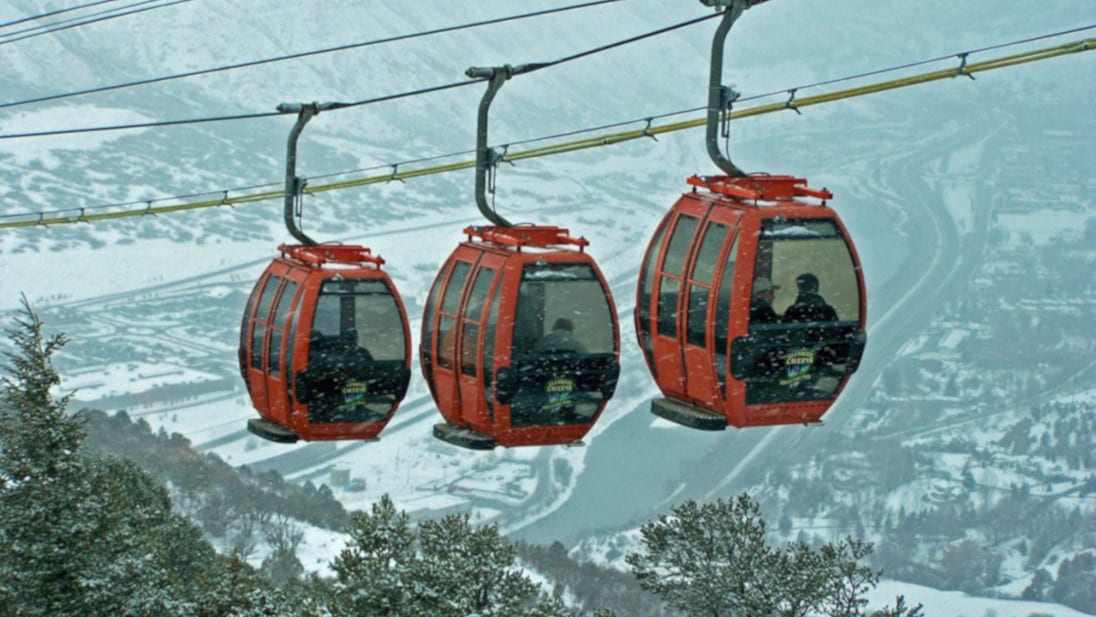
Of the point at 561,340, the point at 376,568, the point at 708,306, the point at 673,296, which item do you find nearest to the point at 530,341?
the point at 561,340

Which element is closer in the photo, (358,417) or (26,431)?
(358,417)

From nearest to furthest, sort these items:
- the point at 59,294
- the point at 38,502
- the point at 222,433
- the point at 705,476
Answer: the point at 38,502
the point at 222,433
the point at 705,476
the point at 59,294

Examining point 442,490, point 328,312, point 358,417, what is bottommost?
point 442,490

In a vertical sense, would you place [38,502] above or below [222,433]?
above

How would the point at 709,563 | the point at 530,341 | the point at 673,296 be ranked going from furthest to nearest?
1. the point at 709,563
2. the point at 530,341
3. the point at 673,296

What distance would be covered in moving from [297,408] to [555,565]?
8377 cm

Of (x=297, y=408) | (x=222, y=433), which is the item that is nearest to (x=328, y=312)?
(x=297, y=408)

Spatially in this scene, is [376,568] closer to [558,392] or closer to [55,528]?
[55,528]

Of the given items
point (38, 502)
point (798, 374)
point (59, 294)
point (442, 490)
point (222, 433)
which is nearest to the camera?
point (798, 374)

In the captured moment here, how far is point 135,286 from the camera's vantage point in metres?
199

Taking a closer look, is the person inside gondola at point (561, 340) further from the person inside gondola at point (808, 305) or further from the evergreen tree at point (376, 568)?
the evergreen tree at point (376, 568)

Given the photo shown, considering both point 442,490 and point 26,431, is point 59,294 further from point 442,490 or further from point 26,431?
point 26,431

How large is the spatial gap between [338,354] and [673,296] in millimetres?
4103

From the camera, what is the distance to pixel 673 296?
1307 centimetres
